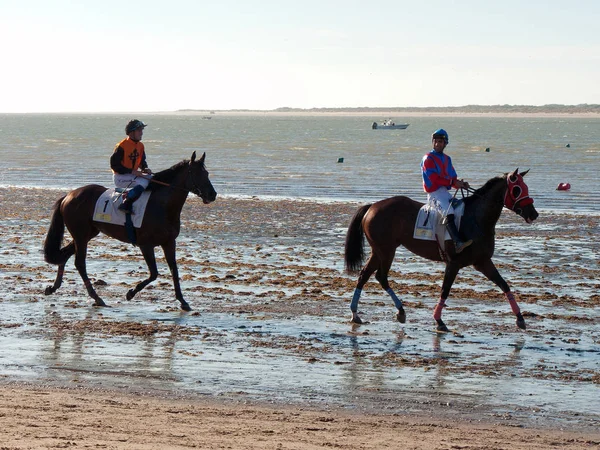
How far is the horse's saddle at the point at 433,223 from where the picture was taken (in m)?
13.2

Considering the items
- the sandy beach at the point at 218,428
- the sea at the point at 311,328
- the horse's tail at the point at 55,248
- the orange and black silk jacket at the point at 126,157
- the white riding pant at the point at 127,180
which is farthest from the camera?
the horse's tail at the point at 55,248

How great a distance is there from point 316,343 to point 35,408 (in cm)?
423

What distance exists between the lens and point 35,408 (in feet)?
27.8

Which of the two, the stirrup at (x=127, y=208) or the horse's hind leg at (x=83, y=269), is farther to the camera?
the stirrup at (x=127, y=208)

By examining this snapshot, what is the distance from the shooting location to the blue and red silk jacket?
13156 millimetres

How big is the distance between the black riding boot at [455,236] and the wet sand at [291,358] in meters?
1.02

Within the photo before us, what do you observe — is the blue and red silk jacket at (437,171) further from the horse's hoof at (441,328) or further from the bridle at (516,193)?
the horse's hoof at (441,328)

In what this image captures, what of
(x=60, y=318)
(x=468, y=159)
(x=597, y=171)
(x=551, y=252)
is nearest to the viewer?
(x=60, y=318)

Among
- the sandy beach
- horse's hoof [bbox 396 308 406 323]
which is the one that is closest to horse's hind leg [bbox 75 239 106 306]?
horse's hoof [bbox 396 308 406 323]

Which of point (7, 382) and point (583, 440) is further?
point (7, 382)

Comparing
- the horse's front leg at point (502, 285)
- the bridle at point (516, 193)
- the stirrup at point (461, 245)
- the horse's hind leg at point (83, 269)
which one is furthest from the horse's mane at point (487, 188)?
the horse's hind leg at point (83, 269)

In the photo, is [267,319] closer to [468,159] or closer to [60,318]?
[60,318]

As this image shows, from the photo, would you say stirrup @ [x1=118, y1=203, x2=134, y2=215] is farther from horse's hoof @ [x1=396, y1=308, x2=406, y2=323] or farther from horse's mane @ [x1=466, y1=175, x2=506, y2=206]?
horse's mane @ [x1=466, y1=175, x2=506, y2=206]

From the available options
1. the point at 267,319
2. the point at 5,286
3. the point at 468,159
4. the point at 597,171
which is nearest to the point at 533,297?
the point at 267,319
